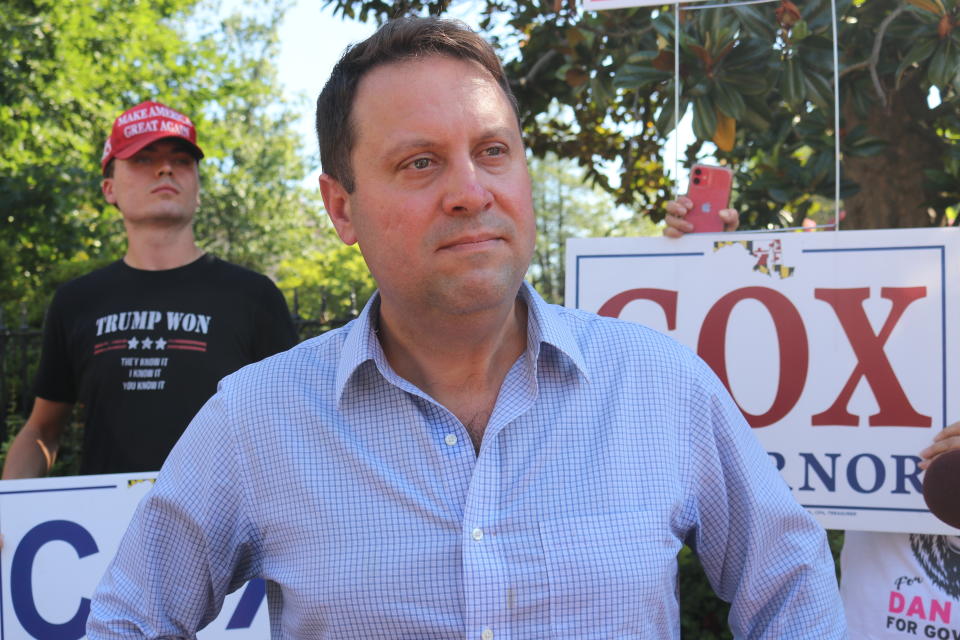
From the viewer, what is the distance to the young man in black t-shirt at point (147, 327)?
3.15 m

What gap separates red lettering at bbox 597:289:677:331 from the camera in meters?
2.97

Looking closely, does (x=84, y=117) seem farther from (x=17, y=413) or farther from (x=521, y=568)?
(x=521, y=568)

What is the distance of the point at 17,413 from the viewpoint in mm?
7352

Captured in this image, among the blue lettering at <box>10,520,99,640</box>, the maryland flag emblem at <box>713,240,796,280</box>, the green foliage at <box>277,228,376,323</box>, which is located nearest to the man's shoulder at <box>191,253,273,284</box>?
the blue lettering at <box>10,520,99,640</box>

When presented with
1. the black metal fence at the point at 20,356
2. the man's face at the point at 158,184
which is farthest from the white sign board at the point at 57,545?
the black metal fence at the point at 20,356

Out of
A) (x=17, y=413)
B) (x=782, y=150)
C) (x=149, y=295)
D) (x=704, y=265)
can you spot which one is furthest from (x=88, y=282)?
(x=17, y=413)

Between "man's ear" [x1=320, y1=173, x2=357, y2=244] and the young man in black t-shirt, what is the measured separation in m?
1.45

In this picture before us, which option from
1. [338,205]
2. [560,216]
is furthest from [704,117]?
[560,216]

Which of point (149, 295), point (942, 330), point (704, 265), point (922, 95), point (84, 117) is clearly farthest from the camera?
point (84, 117)

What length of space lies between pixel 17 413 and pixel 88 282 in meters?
4.55

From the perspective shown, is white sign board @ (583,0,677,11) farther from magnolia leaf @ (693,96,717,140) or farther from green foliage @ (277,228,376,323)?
green foliage @ (277,228,376,323)

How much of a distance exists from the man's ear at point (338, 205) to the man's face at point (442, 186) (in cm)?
13

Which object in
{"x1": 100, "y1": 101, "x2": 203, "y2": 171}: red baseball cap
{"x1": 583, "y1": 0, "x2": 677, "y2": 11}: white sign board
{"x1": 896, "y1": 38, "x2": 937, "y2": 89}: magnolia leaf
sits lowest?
{"x1": 100, "y1": 101, "x2": 203, "y2": 171}: red baseball cap

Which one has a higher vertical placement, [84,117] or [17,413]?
[84,117]
